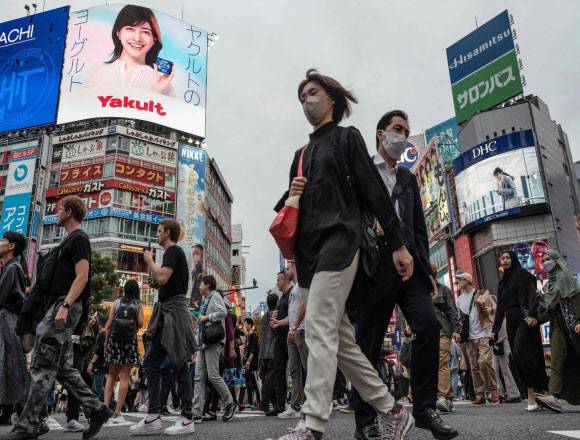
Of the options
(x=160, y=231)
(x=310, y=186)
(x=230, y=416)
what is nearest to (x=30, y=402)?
(x=160, y=231)

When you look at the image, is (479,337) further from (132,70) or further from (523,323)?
(132,70)

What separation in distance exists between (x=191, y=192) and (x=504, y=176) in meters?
25.5

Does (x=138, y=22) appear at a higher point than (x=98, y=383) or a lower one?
higher

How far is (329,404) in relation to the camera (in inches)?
87.7

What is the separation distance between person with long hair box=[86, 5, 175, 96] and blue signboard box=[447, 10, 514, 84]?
1015 inches

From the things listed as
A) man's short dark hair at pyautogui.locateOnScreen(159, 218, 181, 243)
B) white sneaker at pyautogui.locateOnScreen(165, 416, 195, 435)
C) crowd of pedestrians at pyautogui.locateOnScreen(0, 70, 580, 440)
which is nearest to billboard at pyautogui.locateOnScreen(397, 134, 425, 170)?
crowd of pedestrians at pyautogui.locateOnScreen(0, 70, 580, 440)

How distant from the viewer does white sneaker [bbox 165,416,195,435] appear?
14.0 feet

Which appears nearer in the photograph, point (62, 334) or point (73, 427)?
point (62, 334)

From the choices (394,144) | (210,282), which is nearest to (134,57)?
(210,282)

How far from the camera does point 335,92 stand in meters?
2.72

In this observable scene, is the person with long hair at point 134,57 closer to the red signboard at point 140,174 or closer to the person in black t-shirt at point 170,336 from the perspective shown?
the red signboard at point 140,174

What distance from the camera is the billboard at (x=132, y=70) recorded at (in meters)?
42.6

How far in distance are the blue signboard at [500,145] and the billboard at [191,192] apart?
74.8ft

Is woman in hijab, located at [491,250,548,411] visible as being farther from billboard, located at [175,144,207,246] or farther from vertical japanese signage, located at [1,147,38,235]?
billboard, located at [175,144,207,246]
